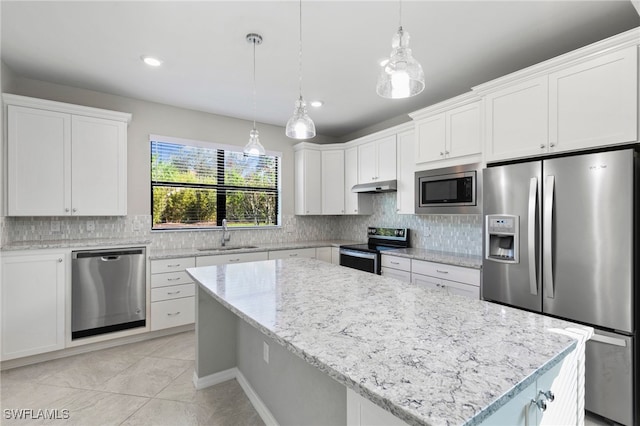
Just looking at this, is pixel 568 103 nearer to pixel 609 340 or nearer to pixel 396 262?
pixel 609 340

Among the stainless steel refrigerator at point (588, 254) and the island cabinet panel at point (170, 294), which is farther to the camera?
the island cabinet panel at point (170, 294)

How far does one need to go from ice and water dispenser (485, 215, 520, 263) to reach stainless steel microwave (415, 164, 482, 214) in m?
0.40

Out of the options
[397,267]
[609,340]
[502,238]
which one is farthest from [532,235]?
[397,267]

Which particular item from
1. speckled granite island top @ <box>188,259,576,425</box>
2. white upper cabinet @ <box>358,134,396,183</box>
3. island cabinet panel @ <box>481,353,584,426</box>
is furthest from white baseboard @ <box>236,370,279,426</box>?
white upper cabinet @ <box>358,134,396,183</box>

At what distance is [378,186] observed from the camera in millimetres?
3967

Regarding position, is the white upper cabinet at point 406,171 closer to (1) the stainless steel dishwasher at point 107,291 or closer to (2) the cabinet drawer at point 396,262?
(2) the cabinet drawer at point 396,262

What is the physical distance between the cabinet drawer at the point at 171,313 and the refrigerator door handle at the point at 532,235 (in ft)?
10.9

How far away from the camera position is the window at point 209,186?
3.81 meters

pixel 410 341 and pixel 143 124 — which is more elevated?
pixel 143 124

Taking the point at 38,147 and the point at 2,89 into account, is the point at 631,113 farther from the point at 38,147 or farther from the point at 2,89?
the point at 2,89

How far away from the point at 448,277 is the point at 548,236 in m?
0.99

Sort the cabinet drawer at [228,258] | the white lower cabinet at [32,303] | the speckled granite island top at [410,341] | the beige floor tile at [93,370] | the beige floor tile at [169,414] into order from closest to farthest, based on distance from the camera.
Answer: the speckled granite island top at [410,341] → the beige floor tile at [169,414] → the beige floor tile at [93,370] → the white lower cabinet at [32,303] → the cabinet drawer at [228,258]

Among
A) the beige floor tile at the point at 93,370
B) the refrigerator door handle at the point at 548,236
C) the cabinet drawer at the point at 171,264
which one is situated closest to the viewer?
the refrigerator door handle at the point at 548,236

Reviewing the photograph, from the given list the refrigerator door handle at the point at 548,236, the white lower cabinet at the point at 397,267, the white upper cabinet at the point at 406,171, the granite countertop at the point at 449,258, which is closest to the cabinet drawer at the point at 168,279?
the white lower cabinet at the point at 397,267
